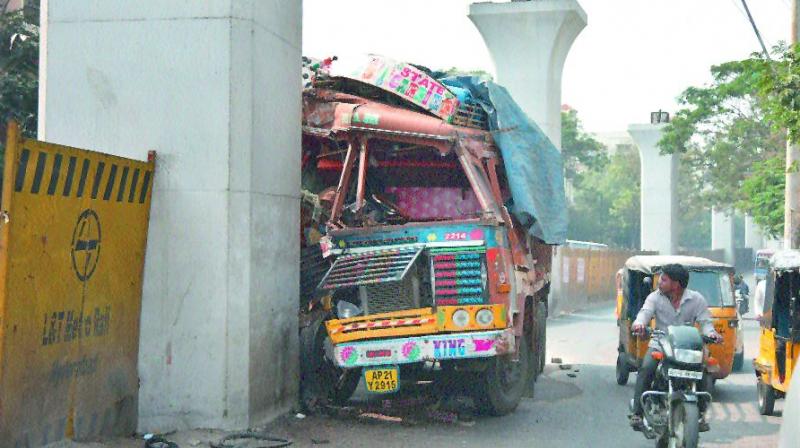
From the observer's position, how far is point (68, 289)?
7.77m

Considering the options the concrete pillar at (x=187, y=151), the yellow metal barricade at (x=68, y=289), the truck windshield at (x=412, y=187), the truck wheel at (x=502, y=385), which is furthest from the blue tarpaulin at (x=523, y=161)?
the yellow metal barricade at (x=68, y=289)

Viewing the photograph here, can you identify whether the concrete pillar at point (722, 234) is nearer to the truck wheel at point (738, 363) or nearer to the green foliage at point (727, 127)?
the green foliage at point (727, 127)

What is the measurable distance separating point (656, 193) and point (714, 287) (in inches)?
1742

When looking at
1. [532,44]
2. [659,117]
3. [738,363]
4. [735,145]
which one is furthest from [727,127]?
[738,363]

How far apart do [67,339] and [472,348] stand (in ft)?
12.5

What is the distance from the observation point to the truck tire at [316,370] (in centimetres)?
1088

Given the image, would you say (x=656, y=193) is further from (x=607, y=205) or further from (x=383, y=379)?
(x=383, y=379)

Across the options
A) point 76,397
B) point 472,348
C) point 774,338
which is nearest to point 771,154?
point 774,338

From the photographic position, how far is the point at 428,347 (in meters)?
9.99

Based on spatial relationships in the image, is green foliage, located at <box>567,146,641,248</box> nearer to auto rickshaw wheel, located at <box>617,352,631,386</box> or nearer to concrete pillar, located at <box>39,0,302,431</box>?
auto rickshaw wheel, located at <box>617,352,631,386</box>

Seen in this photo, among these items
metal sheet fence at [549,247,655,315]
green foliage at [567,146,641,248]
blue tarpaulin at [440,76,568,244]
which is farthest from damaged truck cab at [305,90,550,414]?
green foliage at [567,146,641,248]

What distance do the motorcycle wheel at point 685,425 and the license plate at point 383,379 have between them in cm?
280

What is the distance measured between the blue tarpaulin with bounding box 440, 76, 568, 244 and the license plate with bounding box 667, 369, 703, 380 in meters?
3.71

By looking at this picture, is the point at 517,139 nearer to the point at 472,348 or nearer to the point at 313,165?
the point at 313,165
